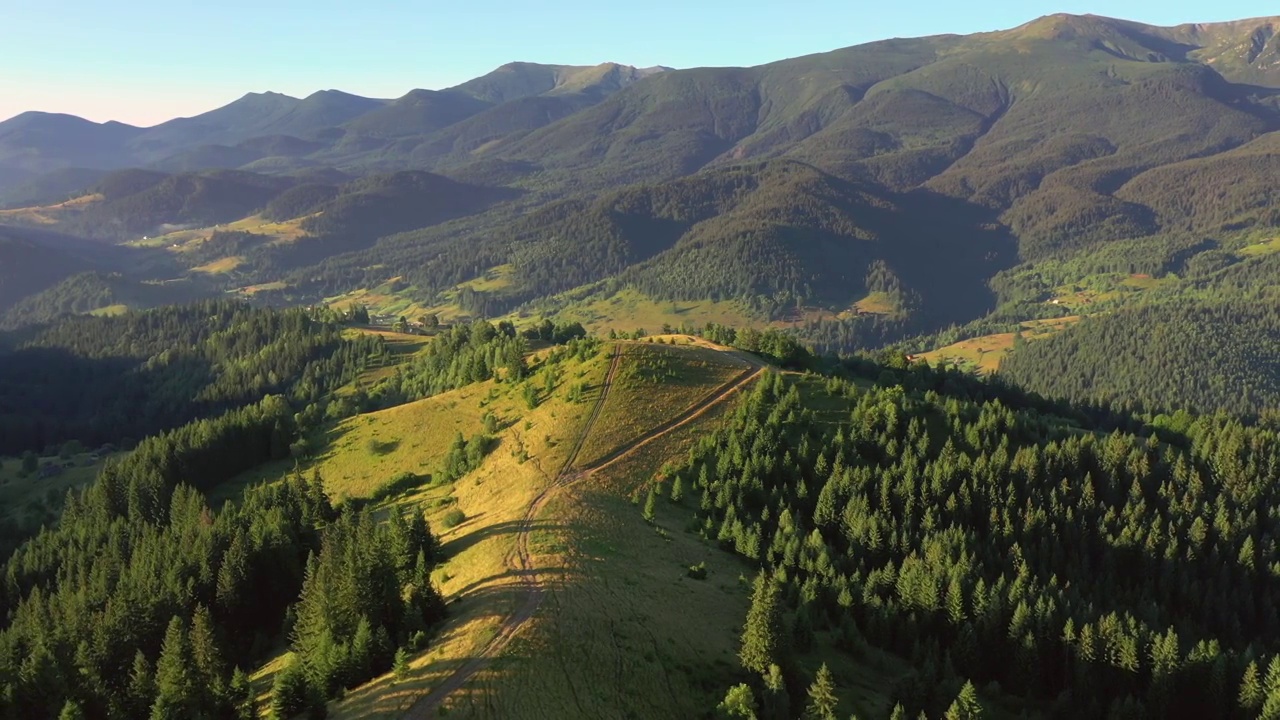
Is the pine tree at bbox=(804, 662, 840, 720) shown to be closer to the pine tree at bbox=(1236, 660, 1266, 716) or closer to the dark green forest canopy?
the dark green forest canopy

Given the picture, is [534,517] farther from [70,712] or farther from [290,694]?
[70,712]

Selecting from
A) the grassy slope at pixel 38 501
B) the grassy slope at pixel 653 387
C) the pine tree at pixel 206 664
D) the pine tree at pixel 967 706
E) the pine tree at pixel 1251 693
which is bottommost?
the grassy slope at pixel 38 501

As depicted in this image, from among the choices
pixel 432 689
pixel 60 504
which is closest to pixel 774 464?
pixel 432 689

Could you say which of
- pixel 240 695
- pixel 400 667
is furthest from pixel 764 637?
pixel 240 695

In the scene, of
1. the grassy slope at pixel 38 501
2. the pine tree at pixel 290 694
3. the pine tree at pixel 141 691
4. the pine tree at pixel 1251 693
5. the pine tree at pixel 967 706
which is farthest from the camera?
the grassy slope at pixel 38 501

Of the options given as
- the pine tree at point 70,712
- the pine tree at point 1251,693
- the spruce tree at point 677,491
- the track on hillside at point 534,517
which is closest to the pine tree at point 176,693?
the pine tree at point 70,712

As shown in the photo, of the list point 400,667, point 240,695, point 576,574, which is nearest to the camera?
point 400,667

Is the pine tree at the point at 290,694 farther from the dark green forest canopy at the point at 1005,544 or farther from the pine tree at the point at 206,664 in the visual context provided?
the dark green forest canopy at the point at 1005,544

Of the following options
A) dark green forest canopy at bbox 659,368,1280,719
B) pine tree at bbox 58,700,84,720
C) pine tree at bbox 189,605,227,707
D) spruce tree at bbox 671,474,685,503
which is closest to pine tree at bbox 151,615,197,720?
pine tree at bbox 189,605,227,707

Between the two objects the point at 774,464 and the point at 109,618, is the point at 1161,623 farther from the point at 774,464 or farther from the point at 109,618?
the point at 109,618
